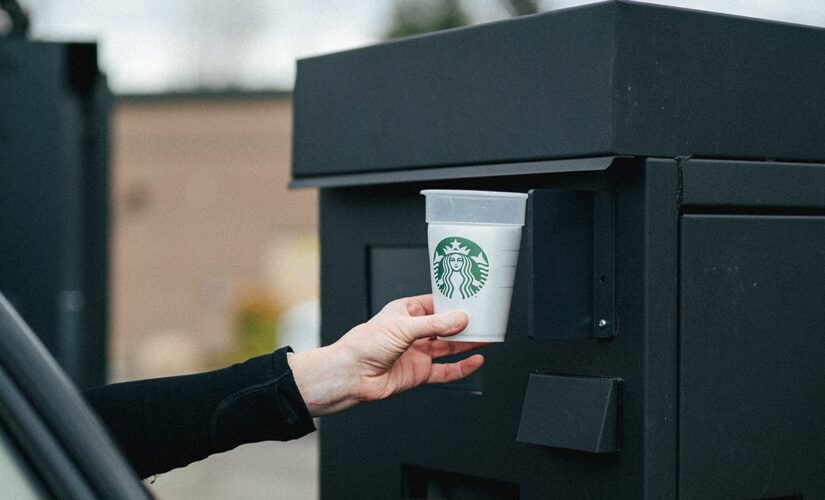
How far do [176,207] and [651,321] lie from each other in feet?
56.8

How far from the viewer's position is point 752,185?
169 cm

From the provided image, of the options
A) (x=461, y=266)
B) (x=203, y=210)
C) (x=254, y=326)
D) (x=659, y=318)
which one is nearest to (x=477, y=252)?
(x=461, y=266)

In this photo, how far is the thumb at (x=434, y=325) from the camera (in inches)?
63.0

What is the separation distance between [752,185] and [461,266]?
47cm

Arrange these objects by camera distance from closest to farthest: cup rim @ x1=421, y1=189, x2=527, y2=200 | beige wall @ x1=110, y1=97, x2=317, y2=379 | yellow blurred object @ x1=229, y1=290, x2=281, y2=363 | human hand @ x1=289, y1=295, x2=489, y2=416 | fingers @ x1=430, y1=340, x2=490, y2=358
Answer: cup rim @ x1=421, y1=189, x2=527, y2=200 → human hand @ x1=289, y1=295, x2=489, y2=416 → fingers @ x1=430, y1=340, x2=490, y2=358 → yellow blurred object @ x1=229, y1=290, x2=281, y2=363 → beige wall @ x1=110, y1=97, x2=317, y2=379

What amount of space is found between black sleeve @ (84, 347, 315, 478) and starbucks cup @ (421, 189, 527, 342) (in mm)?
323

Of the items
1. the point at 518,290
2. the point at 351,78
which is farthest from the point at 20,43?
the point at 518,290

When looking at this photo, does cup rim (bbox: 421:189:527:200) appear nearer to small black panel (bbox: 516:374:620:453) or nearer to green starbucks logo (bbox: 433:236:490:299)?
green starbucks logo (bbox: 433:236:490:299)

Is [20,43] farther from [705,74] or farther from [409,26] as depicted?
[409,26]

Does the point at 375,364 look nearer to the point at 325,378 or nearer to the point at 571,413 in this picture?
the point at 325,378

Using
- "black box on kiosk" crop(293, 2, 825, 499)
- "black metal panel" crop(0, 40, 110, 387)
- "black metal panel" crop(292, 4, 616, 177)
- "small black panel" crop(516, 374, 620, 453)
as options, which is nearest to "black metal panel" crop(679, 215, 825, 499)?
"black box on kiosk" crop(293, 2, 825, 499)

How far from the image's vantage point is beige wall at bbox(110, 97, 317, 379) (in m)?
18.1

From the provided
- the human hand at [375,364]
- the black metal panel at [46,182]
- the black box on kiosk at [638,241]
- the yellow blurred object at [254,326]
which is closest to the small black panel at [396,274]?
the black box on kiosk at [638,241]

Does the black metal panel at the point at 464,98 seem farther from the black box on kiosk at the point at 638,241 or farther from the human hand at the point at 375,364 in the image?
the human hand at the point at 375,364
